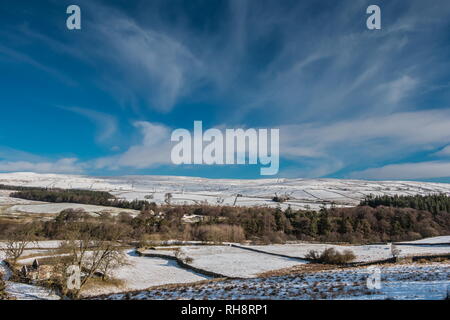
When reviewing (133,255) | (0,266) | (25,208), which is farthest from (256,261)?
(25,208)

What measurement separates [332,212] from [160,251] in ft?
215

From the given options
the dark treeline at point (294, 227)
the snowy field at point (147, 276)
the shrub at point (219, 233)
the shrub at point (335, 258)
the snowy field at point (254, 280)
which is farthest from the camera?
the dark treeline at point (294, 227)

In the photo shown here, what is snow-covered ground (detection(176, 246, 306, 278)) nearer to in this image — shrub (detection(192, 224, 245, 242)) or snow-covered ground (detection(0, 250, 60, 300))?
shrub (detection(192, 224, 245, 242))

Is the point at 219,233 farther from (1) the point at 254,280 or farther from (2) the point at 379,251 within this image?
(1) the point at 254,280

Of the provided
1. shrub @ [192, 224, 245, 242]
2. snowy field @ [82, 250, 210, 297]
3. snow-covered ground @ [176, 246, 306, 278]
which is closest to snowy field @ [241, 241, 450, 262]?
snow-covered ground @ [176, 246, 306, 278]

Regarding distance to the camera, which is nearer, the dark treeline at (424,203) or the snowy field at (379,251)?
the snowy field at (379,251)

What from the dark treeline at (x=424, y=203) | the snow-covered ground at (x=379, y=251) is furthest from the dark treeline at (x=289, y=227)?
the snow-covered ground at (x=379, y=251)

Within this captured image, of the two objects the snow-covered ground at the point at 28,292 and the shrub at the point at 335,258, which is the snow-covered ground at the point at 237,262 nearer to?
the shrub at the point at 335,258

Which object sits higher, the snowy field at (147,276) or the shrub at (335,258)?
the shrub at (335,258)

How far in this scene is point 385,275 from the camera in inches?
798

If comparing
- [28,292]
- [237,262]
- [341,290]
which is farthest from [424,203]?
[28,292]

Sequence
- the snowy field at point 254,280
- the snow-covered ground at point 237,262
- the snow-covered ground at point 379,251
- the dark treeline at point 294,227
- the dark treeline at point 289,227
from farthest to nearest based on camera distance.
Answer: the dark treeline at point 294,227 → the dark treeline at point 289,227 → the snow-covered ground at point 379,251 → the snow-covered ground at point 237,262 → the snowy field at point 254,280

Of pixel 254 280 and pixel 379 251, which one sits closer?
pixel 254 280
